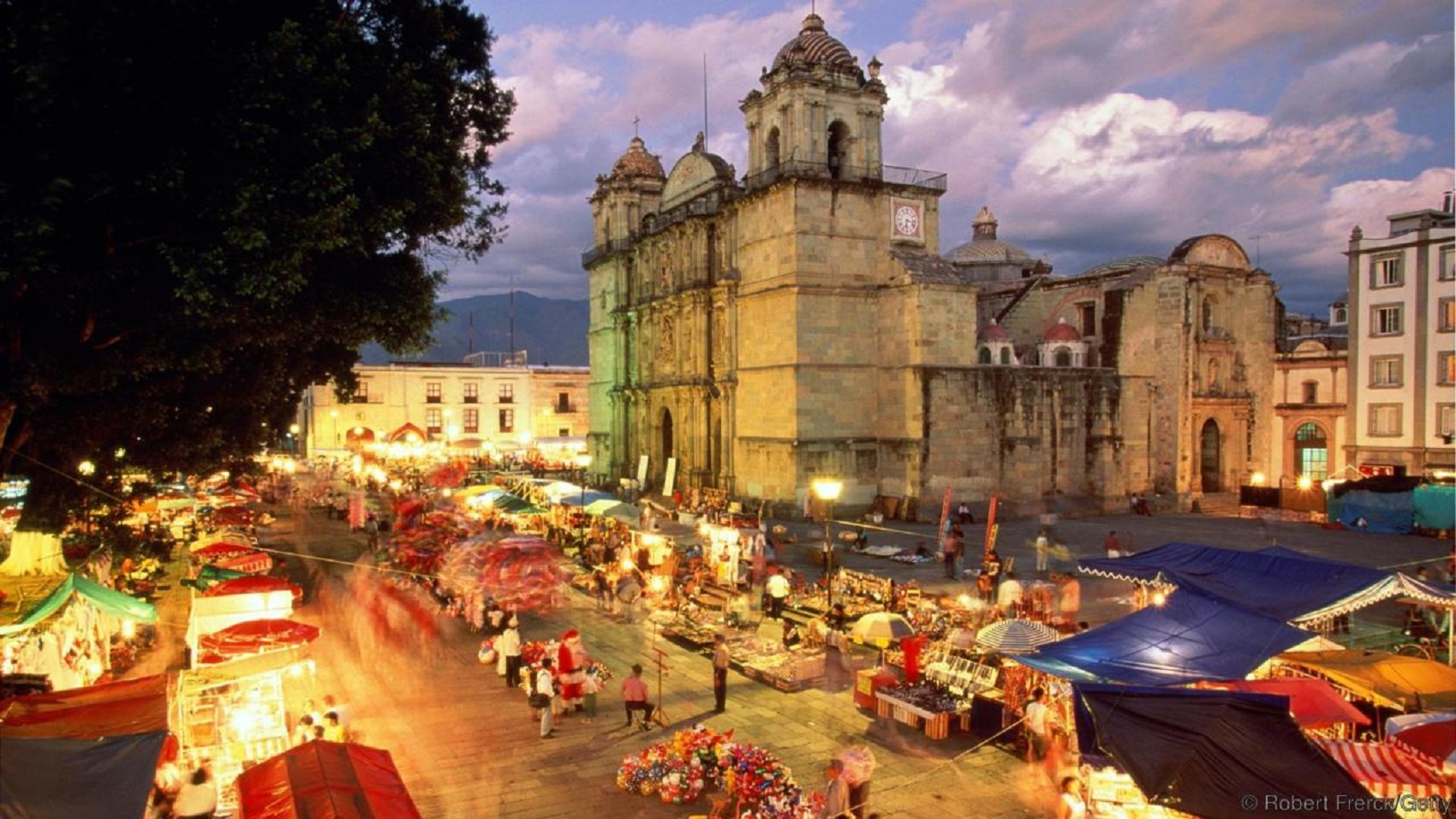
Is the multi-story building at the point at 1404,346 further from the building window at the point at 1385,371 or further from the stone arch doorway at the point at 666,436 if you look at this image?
the stone arch doorway at the point at 666,436

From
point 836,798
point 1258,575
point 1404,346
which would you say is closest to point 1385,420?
point 1404,346

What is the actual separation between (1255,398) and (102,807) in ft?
144

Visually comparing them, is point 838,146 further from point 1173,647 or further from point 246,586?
point 1173,647

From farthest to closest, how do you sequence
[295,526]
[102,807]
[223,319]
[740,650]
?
1. [295,526]
2. [740,650]
3. [223,319]
4. [102,807]

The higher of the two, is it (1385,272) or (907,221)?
(907,221)

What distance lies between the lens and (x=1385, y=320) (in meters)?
38.3

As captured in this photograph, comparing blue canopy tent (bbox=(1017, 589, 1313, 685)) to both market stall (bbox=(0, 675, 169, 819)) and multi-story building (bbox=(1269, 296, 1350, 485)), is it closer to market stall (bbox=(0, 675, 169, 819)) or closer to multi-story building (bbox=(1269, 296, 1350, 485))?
market stall (bbox=(0, 675, 169, 819))

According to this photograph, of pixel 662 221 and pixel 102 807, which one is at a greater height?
pixel 662 221

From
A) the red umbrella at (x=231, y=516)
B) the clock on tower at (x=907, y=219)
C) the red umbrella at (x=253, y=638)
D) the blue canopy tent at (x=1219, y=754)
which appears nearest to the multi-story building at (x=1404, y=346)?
the clock on tower at (x=907, y=219)

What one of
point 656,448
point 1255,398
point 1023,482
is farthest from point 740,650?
point 1255,398

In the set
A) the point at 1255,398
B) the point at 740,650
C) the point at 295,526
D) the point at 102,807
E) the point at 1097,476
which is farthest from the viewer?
the point at 1255,398

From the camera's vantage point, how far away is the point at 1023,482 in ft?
110

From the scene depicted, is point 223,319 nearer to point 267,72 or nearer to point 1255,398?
point 267,72

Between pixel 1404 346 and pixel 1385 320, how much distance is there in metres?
1.45
